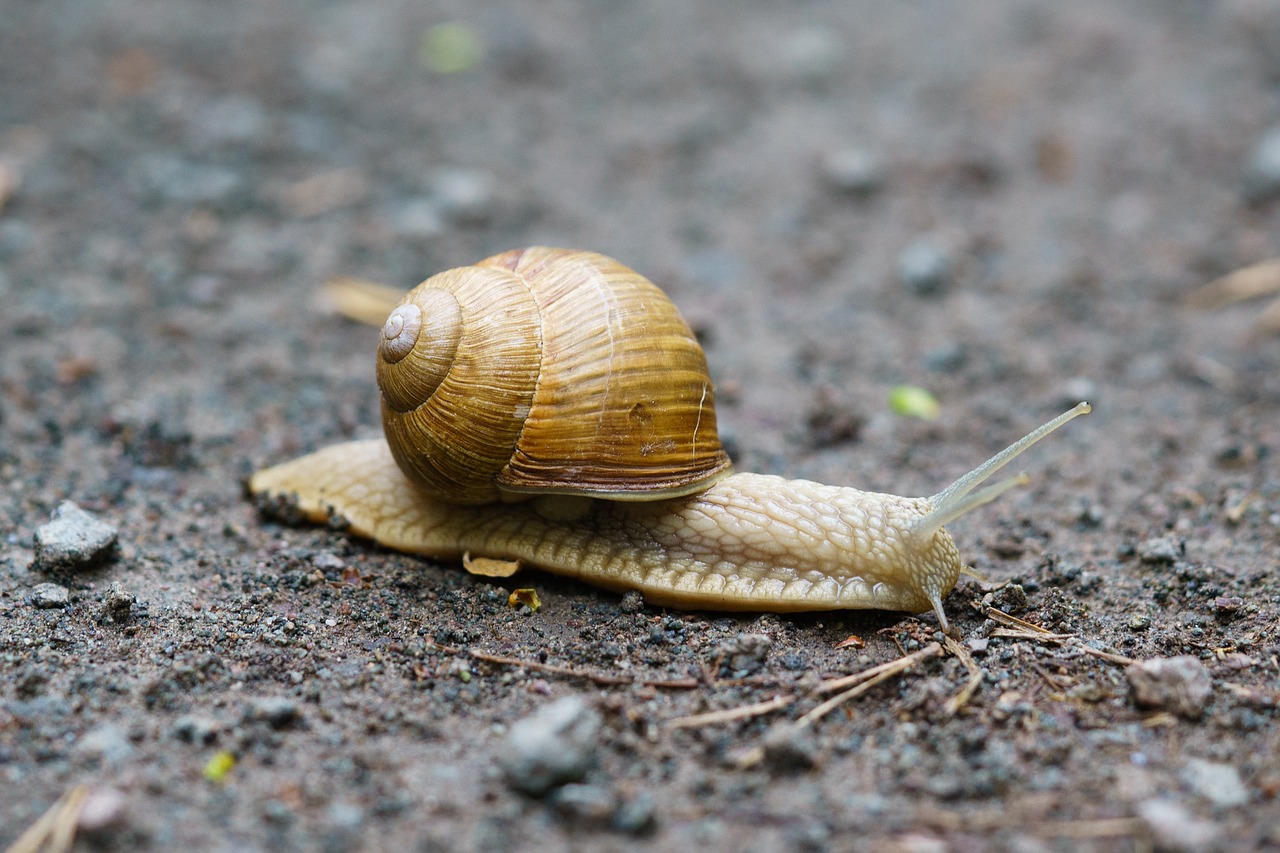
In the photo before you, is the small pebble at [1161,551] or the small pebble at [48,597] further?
the small pebble at [1161,551]

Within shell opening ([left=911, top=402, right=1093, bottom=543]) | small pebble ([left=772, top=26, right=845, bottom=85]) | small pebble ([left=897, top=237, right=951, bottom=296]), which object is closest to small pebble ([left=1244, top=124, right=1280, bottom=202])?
small pebble ([left=897, top=237, right=951, bottom=296])

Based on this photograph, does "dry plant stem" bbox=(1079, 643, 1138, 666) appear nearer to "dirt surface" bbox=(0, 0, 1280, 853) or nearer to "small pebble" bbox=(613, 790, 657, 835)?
"dirt surface" bbox=(0, 0, 1280, 853)

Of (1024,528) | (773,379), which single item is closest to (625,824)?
(1024,528)

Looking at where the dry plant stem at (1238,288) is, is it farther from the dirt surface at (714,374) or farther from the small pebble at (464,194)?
the small pebble at (464,194)

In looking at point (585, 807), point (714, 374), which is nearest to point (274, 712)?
point (585, 807)

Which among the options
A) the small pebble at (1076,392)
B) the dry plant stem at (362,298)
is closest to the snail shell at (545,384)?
the dry plant stem at (362,298)

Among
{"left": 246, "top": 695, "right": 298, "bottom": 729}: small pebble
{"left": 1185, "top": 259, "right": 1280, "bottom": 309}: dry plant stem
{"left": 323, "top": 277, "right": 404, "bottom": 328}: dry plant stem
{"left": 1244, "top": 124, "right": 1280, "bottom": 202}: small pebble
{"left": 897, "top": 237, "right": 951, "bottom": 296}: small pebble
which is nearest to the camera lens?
{"left": 246, "top": 695, "right": 298, "bottom": 729}: small pebble

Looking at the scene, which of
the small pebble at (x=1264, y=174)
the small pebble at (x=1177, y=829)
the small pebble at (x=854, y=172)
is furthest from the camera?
the small pebble at (x=854, y=172)
